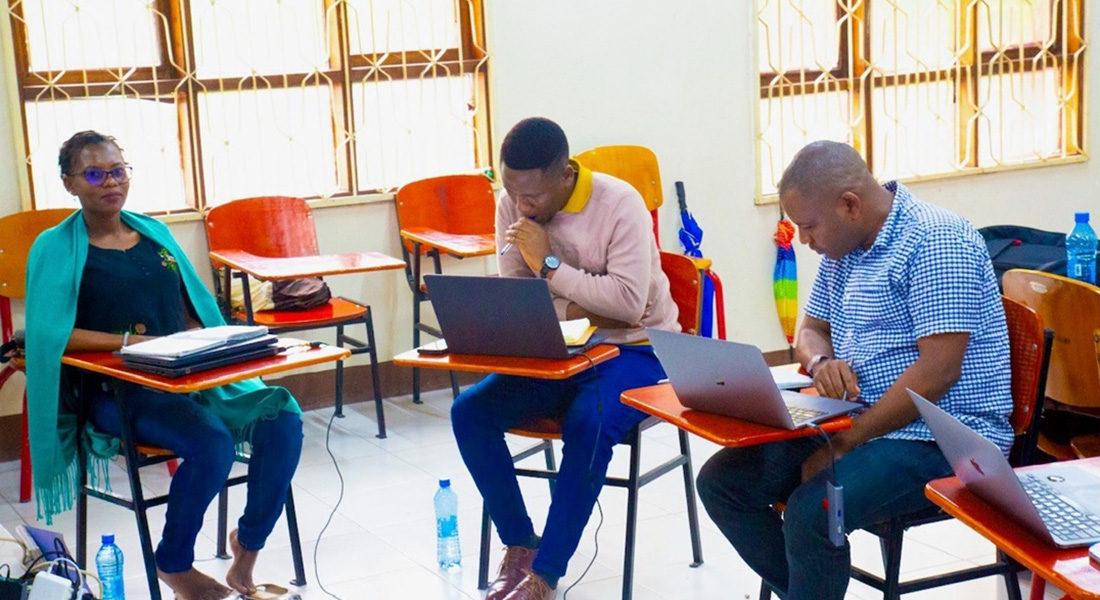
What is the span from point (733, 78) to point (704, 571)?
2.84 meters

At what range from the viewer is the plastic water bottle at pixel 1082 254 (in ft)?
11.3

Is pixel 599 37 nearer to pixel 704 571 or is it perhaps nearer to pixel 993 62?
pixel 993 62

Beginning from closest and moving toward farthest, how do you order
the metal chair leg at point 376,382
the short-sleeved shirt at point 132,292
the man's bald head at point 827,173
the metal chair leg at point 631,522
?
the man's bald head at point 827,173 < the metal chair leg at point 631,522 < the short-sleeved shirt at point 132,292 < the metal chair leg at point 376,382

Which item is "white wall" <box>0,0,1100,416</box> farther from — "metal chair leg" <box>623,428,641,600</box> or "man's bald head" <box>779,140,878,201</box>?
"man's bald head" <box>779,140,878,201</box>

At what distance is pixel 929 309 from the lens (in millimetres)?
2297

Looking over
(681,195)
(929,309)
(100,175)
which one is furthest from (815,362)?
(681,195)

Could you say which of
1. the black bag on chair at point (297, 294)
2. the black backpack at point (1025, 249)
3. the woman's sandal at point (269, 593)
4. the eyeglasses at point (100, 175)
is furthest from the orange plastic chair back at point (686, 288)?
the black bag on chair at point (297, 294)

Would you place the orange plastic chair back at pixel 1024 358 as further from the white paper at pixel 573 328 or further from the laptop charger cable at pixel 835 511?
the white paper at pixel 573 328

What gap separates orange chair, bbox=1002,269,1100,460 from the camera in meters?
2.65

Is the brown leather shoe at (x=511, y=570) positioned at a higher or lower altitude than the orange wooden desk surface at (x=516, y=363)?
lower

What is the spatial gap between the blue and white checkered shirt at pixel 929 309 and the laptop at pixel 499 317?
2.05 ft

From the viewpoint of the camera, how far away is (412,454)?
14.5 ft

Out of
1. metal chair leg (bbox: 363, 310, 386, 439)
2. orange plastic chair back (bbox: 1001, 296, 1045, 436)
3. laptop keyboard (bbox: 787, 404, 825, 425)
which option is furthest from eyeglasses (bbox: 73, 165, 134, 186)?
orange plastic chair back (bbox: 1001, 296, 1045, 436)

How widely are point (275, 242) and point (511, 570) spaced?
2211 millimetres
